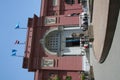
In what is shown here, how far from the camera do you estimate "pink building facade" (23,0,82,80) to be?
98.2 feet

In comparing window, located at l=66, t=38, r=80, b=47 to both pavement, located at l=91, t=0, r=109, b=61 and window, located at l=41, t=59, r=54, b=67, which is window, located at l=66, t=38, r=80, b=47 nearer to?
window, located at l=41, t=59, r=54, b=67

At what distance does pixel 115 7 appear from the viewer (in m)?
10.8

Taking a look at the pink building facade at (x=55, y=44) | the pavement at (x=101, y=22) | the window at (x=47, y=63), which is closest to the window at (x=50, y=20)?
the pink building facade at (x=55, y=44)

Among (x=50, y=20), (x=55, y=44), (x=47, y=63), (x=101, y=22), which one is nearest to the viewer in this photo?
(x=101, y=22)

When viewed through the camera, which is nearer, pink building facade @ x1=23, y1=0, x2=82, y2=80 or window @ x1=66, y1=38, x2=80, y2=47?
pink building facade @ x1=23, y1=0, x2=82, y2=80

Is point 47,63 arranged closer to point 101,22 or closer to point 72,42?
point 72,42

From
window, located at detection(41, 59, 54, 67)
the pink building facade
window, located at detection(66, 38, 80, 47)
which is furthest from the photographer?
window, located at detection(66, 38, 80, 47)

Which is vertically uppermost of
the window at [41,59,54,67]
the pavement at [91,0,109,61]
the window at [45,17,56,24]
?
the window at [45,17,56,24]

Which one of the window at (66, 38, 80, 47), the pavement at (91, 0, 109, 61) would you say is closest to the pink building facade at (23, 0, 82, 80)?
the window at (66, 38, 80, 47)

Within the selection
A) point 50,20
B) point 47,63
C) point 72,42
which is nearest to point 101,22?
point 47,63

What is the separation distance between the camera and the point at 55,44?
32.7 m

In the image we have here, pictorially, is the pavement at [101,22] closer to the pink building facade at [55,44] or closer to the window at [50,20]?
the pink building facade at [55,44]

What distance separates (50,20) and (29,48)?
432 cm

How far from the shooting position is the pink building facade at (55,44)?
1178 inches
